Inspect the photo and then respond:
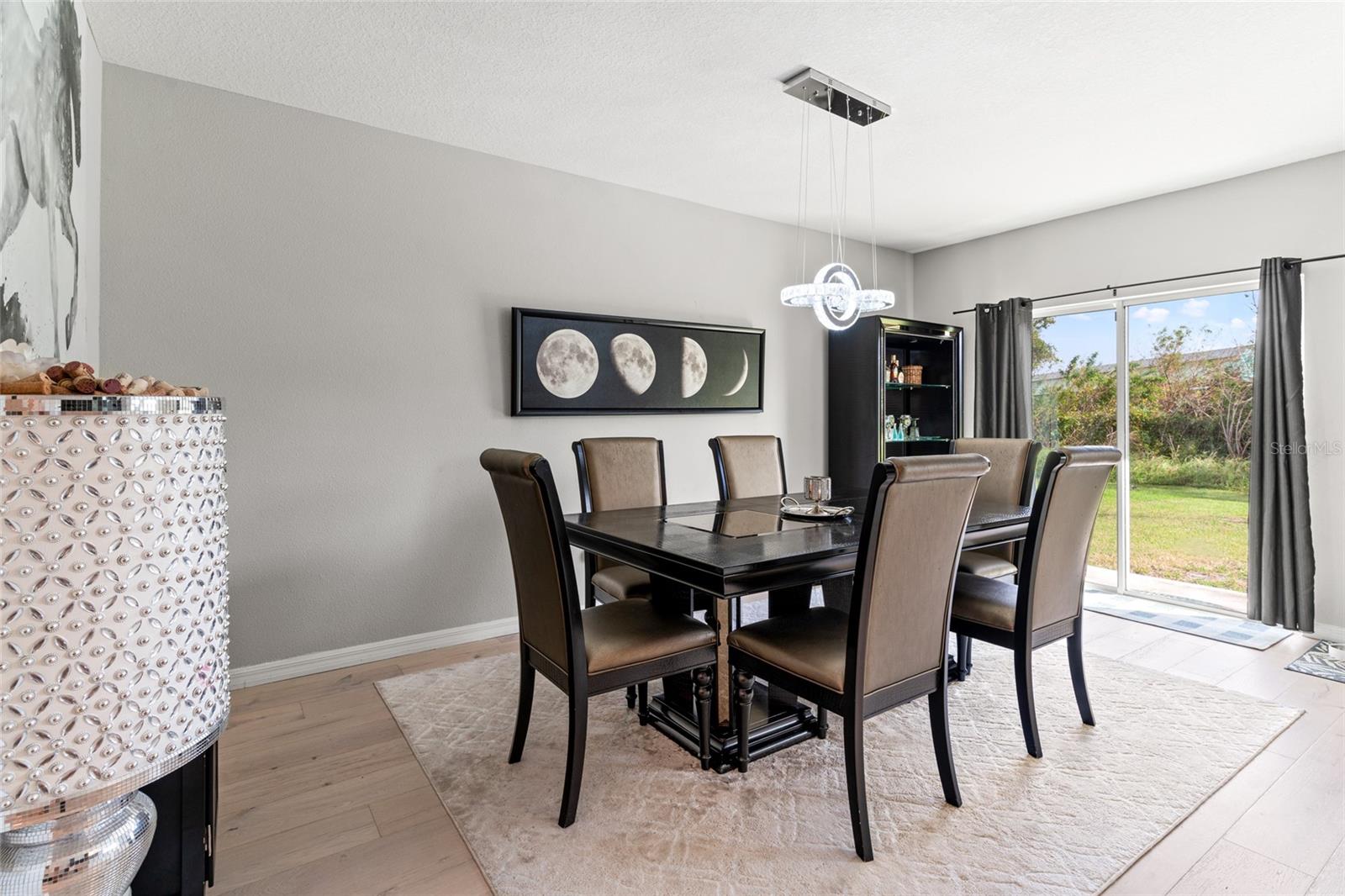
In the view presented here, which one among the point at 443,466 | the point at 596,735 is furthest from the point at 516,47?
the point at 596,735

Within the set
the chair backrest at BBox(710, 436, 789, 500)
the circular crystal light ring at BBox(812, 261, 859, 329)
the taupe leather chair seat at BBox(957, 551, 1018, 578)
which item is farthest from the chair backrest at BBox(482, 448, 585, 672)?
the taupe leather chair seat at BBox(957, 551, 1018, 578)

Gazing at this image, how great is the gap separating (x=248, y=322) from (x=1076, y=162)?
13.9 feet

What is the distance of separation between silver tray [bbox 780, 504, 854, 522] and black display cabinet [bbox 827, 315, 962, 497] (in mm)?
1810

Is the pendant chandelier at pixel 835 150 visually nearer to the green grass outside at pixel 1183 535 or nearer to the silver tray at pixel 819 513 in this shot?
the silver tray at pixel 819 513

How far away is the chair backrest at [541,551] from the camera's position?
1.84 meters

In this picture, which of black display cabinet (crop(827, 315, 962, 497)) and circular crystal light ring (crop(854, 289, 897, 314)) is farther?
black display cabinet (crop(827, 315, 962, 497))

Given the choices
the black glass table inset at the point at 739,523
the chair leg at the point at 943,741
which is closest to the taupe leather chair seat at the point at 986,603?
the chair leg at the point at 943,741

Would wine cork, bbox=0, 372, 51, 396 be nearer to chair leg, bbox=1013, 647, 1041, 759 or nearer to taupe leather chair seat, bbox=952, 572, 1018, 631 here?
taupe leather chair seat, bbox=952, 572, 1018, 631

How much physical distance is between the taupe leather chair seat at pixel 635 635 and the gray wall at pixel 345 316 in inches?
59.9

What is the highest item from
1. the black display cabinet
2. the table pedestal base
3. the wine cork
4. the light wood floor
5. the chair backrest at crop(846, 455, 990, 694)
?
the black display cabinet

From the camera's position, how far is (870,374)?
15.6ft

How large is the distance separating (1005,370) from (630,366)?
2795mm

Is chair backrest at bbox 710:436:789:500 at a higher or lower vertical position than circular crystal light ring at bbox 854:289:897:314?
lower

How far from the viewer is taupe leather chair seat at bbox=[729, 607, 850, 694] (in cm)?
182
